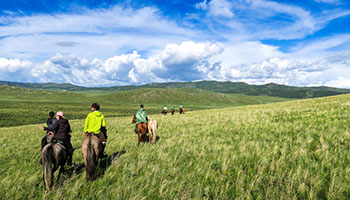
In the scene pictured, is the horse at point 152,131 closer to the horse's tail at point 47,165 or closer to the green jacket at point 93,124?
the green jacket at point 93,124

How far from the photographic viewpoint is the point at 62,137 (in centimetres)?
677

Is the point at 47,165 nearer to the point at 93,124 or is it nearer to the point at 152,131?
the point at 93,124

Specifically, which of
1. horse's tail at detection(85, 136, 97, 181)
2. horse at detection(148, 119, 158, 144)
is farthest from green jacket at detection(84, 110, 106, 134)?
horse at detection(148, 119, 158, 144)

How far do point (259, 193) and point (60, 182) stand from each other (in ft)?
18.8

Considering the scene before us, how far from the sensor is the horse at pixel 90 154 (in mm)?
5707

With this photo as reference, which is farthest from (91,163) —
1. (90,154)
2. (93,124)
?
(93,124)

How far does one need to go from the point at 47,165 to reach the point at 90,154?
1.14 m

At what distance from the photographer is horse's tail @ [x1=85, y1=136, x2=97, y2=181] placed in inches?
224

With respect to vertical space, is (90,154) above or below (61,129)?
below

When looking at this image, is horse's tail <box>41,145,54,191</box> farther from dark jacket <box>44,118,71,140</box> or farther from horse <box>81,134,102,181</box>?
dark jacket <box>44,118,71,140</box>

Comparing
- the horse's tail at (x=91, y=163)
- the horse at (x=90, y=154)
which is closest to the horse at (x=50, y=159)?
the horse at (x=90, y=154)

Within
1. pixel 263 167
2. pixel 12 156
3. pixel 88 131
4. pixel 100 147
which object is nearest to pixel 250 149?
pixel 263 167

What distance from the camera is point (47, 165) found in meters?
5.25

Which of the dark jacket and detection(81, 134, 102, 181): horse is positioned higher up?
the dark jacket
